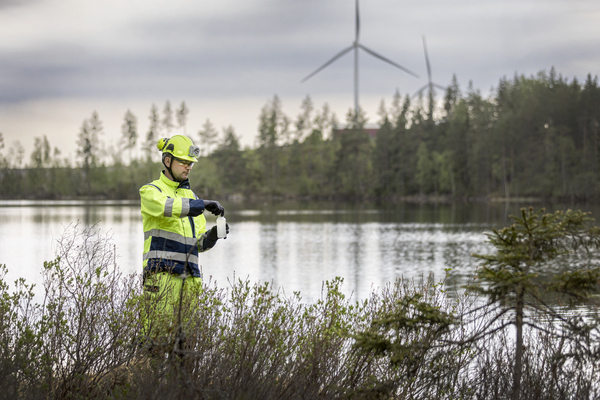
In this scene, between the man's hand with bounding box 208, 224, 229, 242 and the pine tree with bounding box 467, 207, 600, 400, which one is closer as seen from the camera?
the pine tree with bounding box 467, 207, 600, 400

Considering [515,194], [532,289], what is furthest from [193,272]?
[515,194]

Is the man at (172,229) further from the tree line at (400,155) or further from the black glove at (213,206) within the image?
the tree line at (400,155)

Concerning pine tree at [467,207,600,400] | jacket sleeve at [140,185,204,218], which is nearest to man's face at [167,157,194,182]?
jacket sleeve at [140,185,204,218]

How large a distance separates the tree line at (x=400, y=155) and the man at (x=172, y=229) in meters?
93.8

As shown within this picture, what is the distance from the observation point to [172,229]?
6082mm

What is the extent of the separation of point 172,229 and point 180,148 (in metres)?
0.77

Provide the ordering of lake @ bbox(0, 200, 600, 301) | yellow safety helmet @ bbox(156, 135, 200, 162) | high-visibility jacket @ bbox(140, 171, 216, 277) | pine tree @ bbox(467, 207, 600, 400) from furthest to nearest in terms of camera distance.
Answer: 1. lake @ bbox(0, 200, 600, 301)
2. yellow safety helmet @ bbox(156, 135, 200, 162)
3. high-visibility jacket @ bbox(140, 171, 216, 277)
4. pine tree @ bbox(467, 207, 600, 400)

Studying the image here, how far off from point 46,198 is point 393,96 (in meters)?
84.3

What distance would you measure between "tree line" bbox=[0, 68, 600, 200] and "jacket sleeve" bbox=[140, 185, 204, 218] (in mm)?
94119

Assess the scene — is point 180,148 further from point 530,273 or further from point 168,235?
point 530,273

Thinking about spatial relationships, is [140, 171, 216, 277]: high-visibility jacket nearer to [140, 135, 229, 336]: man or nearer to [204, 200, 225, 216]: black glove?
[140, 135, 229, 336]: man

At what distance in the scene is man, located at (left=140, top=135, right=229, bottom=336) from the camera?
574 cm

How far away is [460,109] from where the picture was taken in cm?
12319

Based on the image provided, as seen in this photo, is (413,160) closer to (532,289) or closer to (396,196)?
(396,196)
